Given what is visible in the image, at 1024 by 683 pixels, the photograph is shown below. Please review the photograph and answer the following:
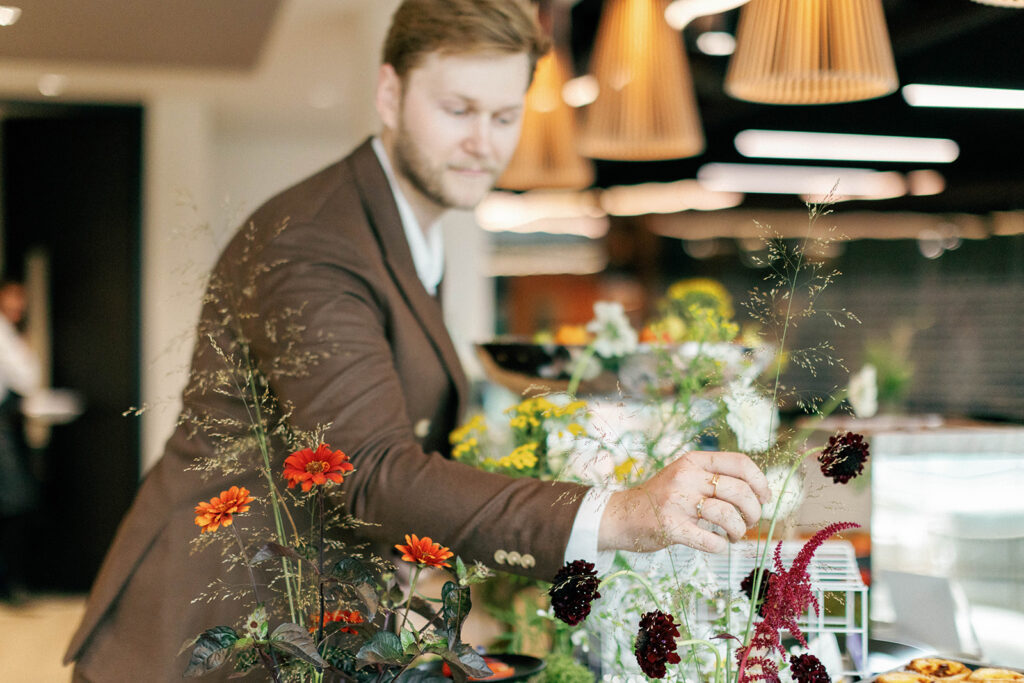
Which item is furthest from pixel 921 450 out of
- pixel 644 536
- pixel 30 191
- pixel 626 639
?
pixel 30 191

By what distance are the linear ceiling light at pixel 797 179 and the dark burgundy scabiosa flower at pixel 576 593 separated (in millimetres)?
6053

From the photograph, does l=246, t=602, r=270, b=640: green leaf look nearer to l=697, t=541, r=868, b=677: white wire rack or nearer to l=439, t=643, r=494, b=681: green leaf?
l=439, t=643, r=494, b=681: green leaf

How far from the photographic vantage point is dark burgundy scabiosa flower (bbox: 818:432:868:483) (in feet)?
2.72

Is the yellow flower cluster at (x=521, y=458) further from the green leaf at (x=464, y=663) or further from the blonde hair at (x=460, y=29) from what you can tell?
the blonde hair at (x=460, y=29)

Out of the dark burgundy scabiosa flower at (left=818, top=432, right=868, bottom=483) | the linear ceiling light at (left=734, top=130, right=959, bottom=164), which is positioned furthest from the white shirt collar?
the linear ceiling light at (left=734, top=130, right=959, bottom=164)

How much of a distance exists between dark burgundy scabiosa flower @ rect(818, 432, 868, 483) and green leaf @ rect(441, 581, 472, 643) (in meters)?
0.32

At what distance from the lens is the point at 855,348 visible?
30.0 feet

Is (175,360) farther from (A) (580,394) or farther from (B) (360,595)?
(B) (360,595)

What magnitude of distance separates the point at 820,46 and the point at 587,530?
0.94m

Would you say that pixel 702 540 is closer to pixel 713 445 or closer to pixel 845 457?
pixel 845 457

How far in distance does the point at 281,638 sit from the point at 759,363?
2.67ft

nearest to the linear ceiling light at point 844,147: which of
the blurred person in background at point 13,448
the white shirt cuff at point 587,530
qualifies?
the blurred person in background at point 13,448

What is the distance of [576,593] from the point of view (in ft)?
2.62

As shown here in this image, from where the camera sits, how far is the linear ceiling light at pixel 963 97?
2.61m
